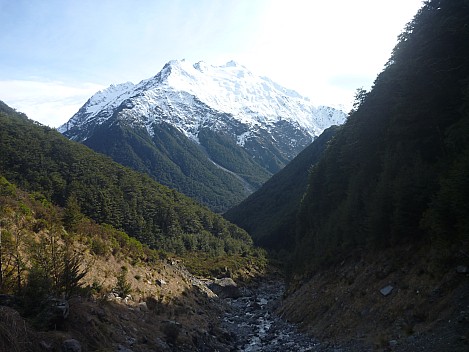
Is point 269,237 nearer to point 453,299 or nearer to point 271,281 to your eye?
point 271,281

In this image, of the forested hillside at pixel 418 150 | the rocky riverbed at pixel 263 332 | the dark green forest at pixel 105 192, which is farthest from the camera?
the dark green forest at pixel 105 192

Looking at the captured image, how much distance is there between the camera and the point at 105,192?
113m

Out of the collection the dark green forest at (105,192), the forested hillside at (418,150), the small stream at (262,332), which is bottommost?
the small stream at (262,332)

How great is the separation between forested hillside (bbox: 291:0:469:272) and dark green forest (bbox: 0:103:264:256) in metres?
75.0

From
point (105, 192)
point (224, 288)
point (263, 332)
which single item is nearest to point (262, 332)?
point (263, 332)

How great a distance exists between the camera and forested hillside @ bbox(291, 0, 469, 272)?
64.8ft

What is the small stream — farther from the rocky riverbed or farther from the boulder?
the boulder

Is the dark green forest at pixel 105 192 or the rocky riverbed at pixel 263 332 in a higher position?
the dark green forest at pixel 105 192

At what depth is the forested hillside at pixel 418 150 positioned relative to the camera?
64.8 ft

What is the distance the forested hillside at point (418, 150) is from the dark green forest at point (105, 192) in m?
75.0

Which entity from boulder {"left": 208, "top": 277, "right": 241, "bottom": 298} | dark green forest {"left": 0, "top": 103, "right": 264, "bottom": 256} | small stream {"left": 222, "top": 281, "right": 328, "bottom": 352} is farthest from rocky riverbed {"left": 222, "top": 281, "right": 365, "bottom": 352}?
dark green forest {"left": 0, "top": 103, "right": 264, "bottom": 256}

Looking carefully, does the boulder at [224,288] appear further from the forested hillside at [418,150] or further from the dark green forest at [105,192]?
the dark green forest at [105,192]

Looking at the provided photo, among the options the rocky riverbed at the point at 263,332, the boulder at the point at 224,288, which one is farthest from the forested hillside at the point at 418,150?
the boulder at the point at 224,288

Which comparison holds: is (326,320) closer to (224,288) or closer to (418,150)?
(418,150)
